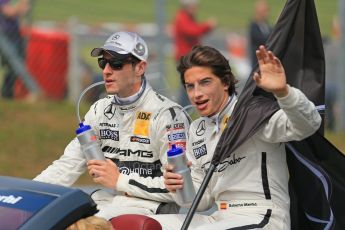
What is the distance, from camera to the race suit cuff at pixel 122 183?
19.2 ft

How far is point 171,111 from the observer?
614cm

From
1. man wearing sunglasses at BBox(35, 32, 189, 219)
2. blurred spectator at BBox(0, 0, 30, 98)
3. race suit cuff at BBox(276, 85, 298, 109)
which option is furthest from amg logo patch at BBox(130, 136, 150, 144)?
blurred spectator at BBox(0, 0, 30, 98)

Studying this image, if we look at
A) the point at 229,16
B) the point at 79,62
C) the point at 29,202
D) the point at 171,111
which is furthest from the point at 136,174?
the point at 229,16

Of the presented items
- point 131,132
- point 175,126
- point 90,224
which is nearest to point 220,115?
point 175,126

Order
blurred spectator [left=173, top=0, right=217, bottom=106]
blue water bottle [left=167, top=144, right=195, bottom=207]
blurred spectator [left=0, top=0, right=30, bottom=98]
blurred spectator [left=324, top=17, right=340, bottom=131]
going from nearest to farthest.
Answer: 1. blue water bottle [left=167, top=144, right=195, bottom=207]
2. blurred spectator [left=0, top=0, right=30, bottom=98]
3. blurred spectator [left=324, top=17, right=340, bottom=131]
4. blurred spectator [left=173, top=0, right=217, bottom=106]

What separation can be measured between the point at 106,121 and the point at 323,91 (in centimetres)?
141

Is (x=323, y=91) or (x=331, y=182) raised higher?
(x=323, y=91)

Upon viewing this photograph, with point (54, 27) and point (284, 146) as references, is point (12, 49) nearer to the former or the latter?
point (54, 27)

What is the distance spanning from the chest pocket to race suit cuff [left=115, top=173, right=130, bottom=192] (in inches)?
12.4

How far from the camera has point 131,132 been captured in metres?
6.16

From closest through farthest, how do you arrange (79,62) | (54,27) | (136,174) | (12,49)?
(136,174) < (12,49) < (79,62) < (54,27)

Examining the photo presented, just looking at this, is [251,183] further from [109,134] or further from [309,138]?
[109,134]

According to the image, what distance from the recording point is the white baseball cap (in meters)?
6.04

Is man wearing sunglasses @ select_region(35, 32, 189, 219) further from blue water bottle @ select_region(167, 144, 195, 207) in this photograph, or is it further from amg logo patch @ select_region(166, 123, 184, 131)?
blue water bottle @ select_region(167, 144, 195, 207)
